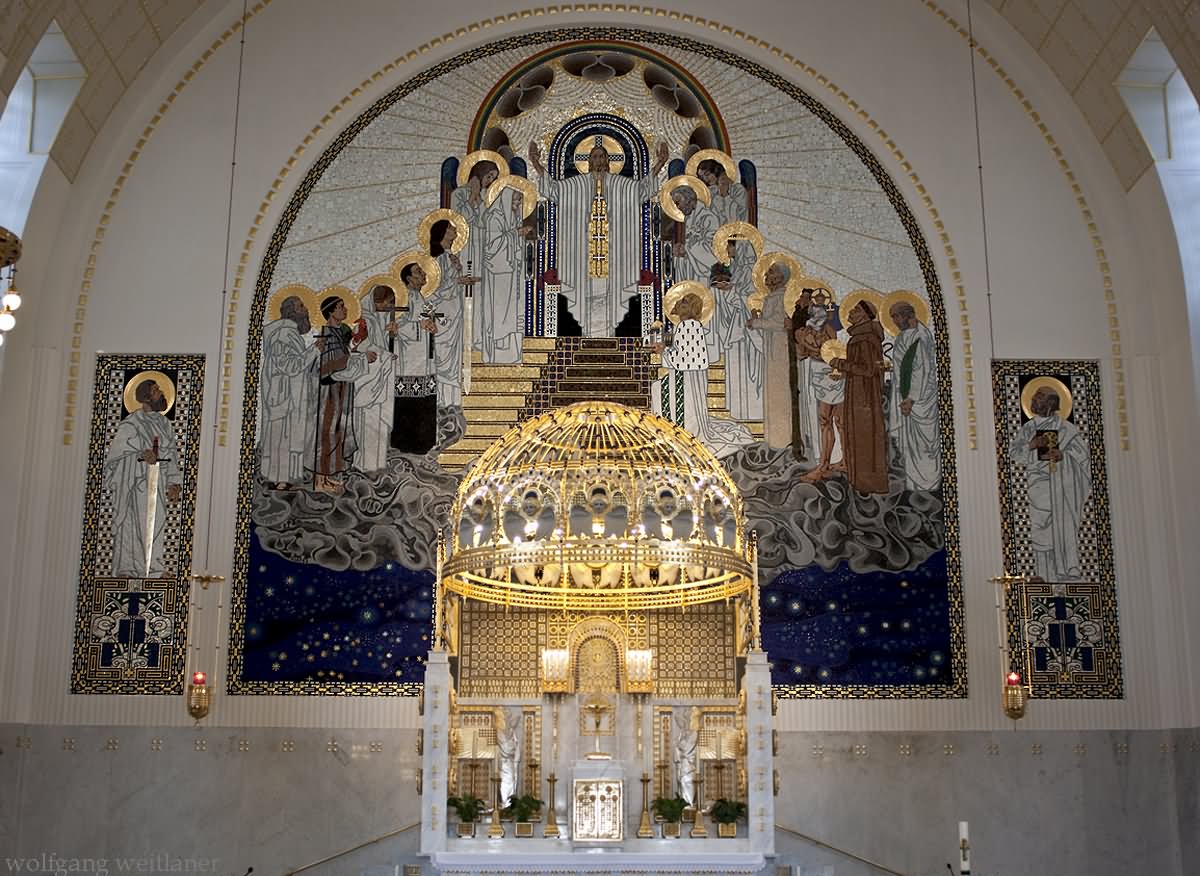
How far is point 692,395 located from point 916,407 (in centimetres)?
255

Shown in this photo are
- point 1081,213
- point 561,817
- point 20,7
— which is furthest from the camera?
point 1081,213

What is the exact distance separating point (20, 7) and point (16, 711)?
7.18m

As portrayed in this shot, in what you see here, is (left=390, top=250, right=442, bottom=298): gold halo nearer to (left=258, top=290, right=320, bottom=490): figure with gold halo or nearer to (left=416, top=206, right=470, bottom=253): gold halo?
(left=416, top=206, right=470, bottom=253): gold halo

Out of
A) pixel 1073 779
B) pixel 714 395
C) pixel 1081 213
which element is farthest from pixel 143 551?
pixel 1081 213

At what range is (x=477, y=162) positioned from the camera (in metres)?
17.9

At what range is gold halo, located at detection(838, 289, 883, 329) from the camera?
1741cm

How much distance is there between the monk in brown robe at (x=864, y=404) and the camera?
16.8m

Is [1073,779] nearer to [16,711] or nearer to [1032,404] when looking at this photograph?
[1032,404]

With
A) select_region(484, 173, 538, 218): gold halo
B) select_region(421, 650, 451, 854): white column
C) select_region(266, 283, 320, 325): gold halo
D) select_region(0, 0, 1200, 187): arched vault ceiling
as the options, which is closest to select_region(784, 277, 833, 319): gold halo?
select_region(484, 173, 538, 218): gold halo

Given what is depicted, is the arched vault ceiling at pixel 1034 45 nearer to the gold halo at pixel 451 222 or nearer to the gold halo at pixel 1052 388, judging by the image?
the gold halo at pixel 1052 388

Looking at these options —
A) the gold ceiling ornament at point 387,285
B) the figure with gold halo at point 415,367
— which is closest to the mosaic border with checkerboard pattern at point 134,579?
the gold ceiling ornament at point 387,285

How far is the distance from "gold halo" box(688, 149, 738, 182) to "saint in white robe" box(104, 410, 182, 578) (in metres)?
6.79

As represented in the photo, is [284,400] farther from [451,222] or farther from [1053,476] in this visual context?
[1053,476]

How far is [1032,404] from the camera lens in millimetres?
16953
